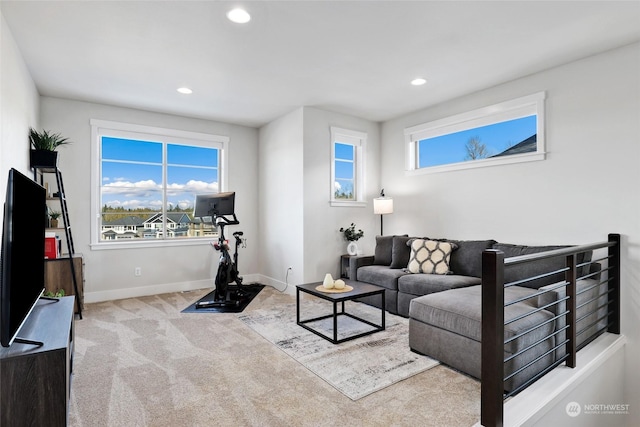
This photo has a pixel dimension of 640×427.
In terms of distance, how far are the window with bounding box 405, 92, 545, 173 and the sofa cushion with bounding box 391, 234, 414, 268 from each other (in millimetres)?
1123

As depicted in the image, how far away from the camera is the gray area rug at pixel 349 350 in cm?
240

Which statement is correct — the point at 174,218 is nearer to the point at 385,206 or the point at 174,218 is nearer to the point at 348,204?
the point at 348,204

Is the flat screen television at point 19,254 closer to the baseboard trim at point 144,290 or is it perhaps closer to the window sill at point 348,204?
the baseboard trim at point 144,290

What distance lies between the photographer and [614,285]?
2.98 m

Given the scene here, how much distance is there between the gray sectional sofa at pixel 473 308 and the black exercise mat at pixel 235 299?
1768mm

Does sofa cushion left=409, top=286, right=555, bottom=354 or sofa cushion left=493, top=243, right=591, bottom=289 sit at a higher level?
sofa cushion left=493, top=243, right=591, bottom=289

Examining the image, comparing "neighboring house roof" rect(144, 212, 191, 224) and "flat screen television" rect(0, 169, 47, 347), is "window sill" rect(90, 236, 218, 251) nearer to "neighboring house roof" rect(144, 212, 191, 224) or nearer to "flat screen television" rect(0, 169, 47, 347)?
"neighboring house roof" rect(144, 212, 191, 224)

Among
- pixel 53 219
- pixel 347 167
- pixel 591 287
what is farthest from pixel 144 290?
pixel 591 287

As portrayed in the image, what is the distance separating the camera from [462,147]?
4.39m

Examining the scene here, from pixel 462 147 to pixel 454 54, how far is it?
59.4 inches

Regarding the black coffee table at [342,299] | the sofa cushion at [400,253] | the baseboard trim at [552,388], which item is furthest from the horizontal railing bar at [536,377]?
the sofa cushion at [400,253]

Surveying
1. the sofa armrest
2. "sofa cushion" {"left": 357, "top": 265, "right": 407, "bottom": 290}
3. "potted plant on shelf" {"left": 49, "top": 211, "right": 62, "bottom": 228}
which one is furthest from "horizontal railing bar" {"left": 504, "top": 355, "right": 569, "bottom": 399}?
"potted plant on shelf" {"left": 49, "top": 211, "right": 62, "bottom": 228}

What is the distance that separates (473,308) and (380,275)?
164cm

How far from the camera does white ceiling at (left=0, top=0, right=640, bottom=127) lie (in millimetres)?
2480
